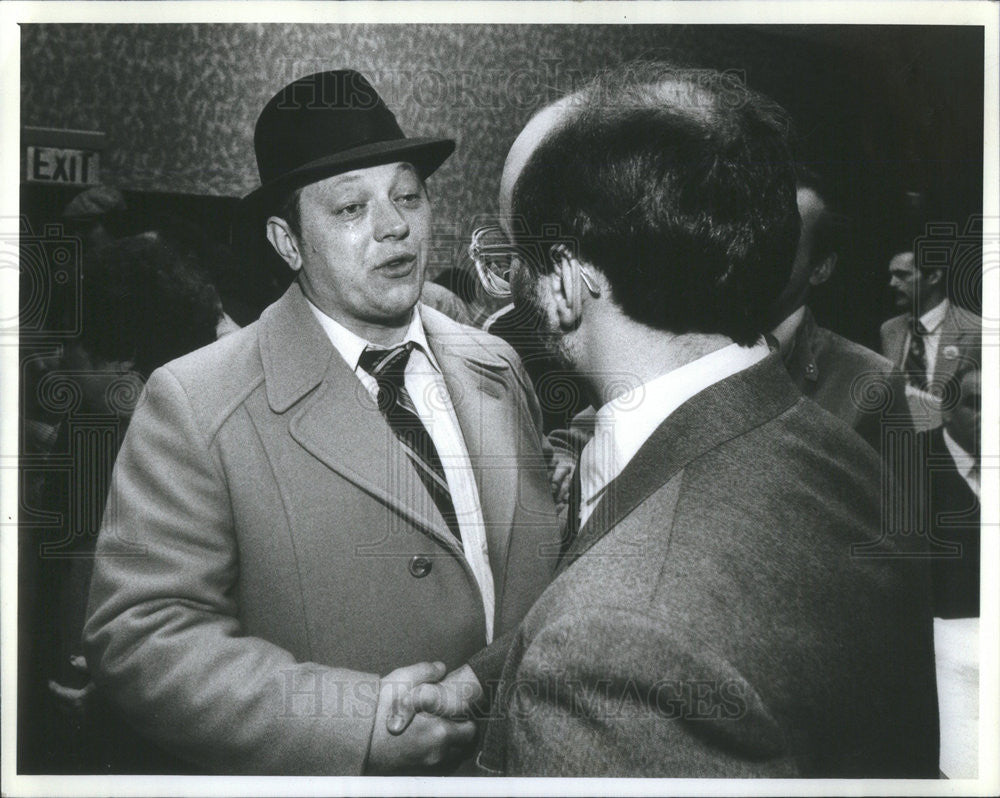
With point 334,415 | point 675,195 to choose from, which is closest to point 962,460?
point 675,195

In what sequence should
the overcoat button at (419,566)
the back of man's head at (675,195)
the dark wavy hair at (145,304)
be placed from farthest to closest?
the dark wavy hair at (145,304) → the overcoat button at (419,566) → the back of man's head at (675,195)

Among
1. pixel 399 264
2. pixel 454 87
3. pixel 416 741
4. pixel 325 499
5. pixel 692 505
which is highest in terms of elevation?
pixel 454 87

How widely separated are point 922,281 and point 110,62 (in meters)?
2.81

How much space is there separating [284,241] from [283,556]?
3.28 ft

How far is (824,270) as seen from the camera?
317 cm

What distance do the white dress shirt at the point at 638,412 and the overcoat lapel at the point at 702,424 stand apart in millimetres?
177

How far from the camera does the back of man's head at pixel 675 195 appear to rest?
2.87 m

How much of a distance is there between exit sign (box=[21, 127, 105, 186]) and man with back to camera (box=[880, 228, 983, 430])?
2.66 metres

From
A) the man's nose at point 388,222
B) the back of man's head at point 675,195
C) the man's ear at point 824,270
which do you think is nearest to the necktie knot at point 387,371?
the man's nose at point 388,222

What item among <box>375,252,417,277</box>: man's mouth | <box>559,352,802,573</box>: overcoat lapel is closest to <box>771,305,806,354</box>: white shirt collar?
<box>559,352,802,573</box>: overcoat lapel

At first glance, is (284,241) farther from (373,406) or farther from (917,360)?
(917,360)

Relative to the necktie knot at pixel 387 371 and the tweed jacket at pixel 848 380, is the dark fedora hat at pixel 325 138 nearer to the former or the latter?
the necktie knot at pixel 387 371

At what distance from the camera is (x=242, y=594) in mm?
2959

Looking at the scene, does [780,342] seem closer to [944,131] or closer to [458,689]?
[944,131]
